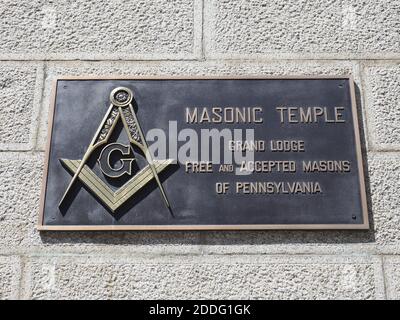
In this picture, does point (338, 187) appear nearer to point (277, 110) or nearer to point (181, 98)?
point (277, 110)

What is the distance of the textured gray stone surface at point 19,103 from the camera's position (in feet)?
11.0

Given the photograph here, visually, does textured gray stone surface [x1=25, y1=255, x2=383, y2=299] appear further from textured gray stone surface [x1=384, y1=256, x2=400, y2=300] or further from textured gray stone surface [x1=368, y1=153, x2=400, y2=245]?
textured gray stone surface [x1=368, y1=153, x2=400, y2=245]

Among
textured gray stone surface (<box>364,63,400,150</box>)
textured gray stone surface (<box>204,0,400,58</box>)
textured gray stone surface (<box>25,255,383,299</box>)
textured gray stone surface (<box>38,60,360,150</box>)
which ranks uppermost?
textured gray stone surface (<box>204,0,400,58</box>)

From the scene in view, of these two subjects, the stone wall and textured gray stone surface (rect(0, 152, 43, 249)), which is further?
textured gray stone surface (rect(0, 152, 43, 249))

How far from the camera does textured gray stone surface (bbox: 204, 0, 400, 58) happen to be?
350cm

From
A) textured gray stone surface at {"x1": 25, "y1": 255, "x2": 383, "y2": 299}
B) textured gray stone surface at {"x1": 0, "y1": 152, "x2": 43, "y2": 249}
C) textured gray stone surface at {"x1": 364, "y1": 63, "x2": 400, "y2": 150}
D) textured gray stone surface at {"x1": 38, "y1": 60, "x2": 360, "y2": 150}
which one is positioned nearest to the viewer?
textured gray stone surface at {"x1": 25, "y1": 255, "x2": 383, "y2": 299}

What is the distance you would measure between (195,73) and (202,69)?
0.19 ft

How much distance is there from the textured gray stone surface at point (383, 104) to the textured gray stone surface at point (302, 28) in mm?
137

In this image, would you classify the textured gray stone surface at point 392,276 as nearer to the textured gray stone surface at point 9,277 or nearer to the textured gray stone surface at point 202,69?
the textured gray stone surface at point 202,69

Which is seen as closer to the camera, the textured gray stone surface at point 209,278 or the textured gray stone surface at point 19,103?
the textured gray stone surface at point 209,278

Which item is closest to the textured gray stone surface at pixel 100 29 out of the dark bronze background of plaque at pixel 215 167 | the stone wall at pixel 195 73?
the stone wall at pixel 195 73

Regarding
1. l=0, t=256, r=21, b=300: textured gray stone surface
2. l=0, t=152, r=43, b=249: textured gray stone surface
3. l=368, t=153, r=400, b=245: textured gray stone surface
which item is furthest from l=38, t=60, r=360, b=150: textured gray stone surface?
l=0, t=256, r=21, b=300: textured gray stone surface

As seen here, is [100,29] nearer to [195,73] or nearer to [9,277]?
[195,73]
